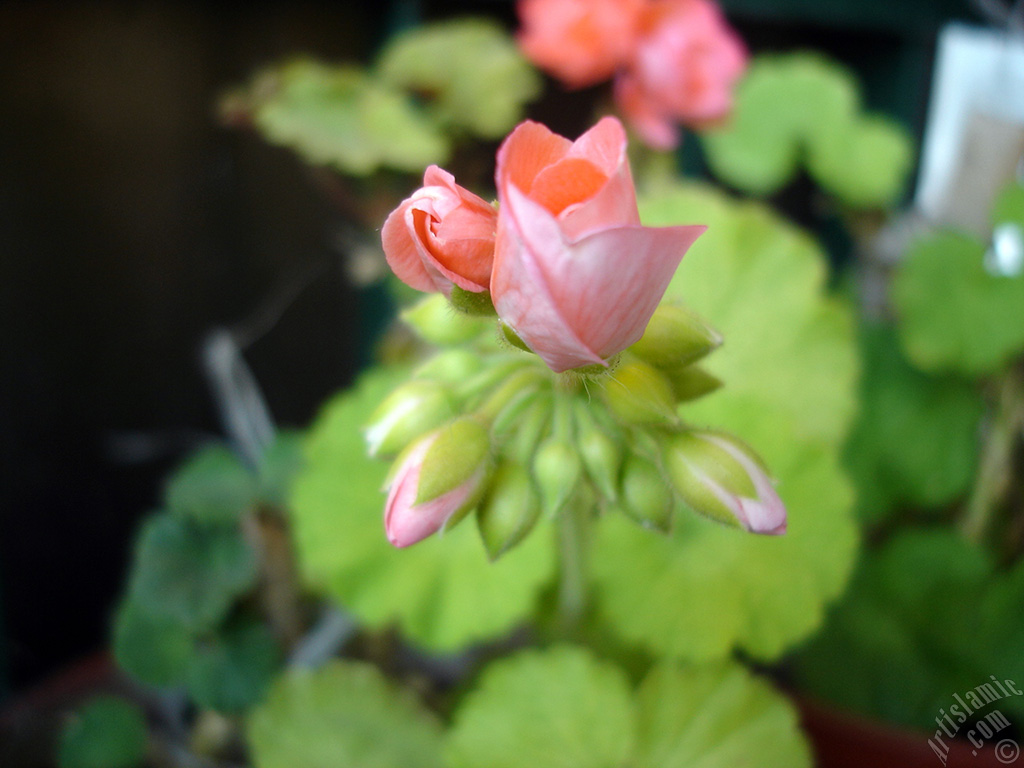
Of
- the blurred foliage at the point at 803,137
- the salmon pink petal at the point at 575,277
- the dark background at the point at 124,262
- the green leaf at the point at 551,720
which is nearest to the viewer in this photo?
the salmon pink petal at the point at 575,277

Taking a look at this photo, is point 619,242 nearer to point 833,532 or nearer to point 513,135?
point 513,135

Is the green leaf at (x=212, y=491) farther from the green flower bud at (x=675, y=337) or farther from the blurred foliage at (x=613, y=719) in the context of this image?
the green flower bud at (x=675, y=337)

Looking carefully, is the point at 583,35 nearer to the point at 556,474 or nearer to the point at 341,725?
the point at 556,474

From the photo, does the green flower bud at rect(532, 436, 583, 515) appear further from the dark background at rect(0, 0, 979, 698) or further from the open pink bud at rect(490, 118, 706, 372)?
the dark background at rect(0, 0, 979, 698)

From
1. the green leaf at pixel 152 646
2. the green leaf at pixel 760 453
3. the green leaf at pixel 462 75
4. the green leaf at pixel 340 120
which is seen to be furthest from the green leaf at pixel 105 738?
the green leaf at pixel 462 75

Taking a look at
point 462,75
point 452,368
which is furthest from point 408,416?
point 462,75

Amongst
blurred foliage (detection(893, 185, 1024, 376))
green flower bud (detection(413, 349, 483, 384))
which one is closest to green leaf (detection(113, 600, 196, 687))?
green flower bud (detection(413, 349, 483, 384))
